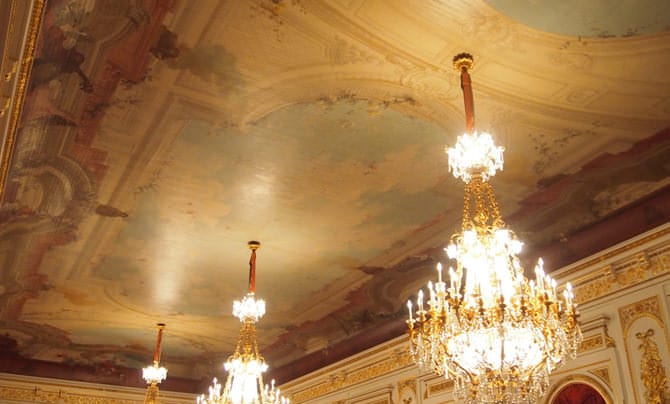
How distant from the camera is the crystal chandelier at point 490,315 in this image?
5.17 meters

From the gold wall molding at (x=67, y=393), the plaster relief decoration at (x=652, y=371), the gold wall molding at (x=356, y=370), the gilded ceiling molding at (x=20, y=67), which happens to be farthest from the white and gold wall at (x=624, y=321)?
the gold wall molding at (x=67, y=393)

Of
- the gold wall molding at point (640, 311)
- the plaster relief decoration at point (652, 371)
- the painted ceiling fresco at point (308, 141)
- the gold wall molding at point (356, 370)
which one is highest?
the painted ceiling fresco at point (308, 141)

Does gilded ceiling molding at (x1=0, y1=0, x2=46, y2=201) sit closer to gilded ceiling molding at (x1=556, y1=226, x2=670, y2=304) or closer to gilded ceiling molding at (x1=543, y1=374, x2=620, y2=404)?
gilded ceiling molding at (x1=556, y1=226, x2=670, y2=304)

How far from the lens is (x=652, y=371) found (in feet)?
22.8

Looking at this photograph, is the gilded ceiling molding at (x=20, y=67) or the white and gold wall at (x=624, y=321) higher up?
the gilded ceiling molding at (x=20, y=67)

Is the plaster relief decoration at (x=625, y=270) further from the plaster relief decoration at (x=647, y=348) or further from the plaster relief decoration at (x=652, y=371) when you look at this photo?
the plaster relief decoration at (x=652, y=371)

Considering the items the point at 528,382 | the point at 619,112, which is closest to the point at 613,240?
the point at 619,112

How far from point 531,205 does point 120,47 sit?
5438 mm

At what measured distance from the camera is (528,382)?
5348mm

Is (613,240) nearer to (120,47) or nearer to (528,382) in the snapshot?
(528,382)

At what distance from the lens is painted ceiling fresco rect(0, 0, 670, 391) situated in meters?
5.32

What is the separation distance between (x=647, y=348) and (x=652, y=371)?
10.3 inches

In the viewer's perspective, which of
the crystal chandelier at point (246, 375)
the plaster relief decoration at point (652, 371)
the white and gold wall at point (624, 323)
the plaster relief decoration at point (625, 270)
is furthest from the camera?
the crystal chandelier at point (246, 375)

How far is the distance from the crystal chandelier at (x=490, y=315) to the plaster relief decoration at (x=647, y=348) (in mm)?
2049
